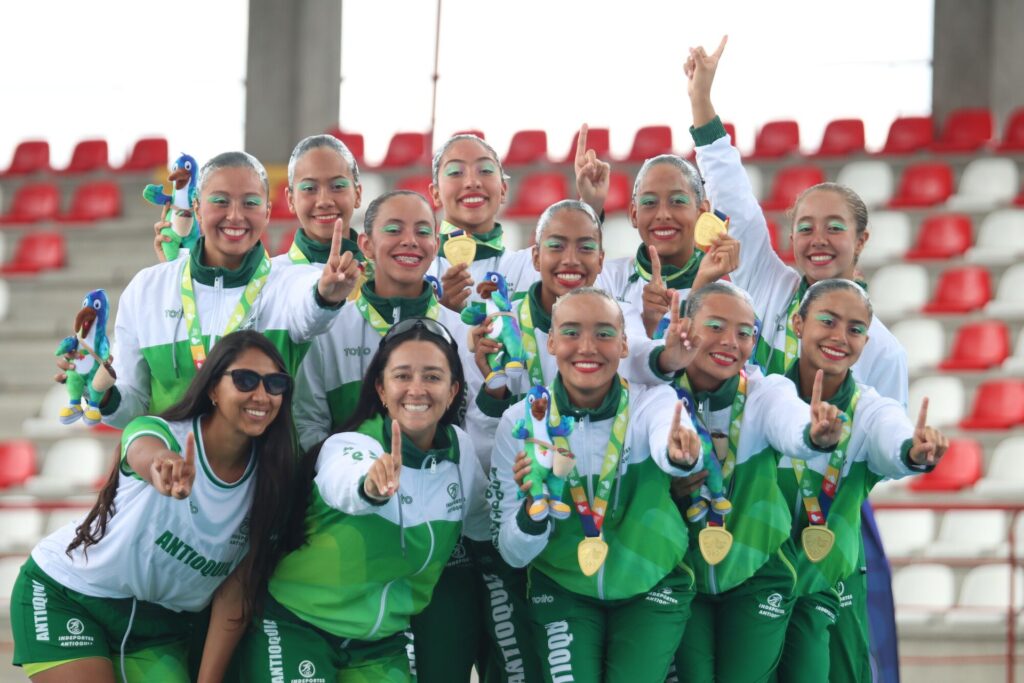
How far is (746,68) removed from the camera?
37.7ft

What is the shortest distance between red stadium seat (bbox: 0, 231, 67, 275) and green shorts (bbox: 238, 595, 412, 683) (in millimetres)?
8026

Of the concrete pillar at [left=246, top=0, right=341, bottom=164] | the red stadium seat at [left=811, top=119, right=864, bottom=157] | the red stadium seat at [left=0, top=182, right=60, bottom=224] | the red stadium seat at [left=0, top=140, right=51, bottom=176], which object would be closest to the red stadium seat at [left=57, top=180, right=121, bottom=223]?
the red stadium seat at [left=0, top=182, right=60, bottom=224]

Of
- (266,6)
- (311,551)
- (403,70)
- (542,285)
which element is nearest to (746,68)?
(403,70)

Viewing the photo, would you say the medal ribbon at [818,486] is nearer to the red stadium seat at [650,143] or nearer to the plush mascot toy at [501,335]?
the plush mascot toy at [501,335]

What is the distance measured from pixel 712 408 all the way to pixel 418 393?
0.82 meters

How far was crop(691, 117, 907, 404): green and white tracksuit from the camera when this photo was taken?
4.54 m

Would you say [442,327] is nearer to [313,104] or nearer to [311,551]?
[311,551]

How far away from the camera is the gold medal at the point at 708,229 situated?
169 inches

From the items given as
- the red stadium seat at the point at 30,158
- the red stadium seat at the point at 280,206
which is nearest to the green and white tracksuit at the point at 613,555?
the red stadium seat at the point at 280,206

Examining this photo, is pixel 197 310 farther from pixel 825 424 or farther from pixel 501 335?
pixel 825 424

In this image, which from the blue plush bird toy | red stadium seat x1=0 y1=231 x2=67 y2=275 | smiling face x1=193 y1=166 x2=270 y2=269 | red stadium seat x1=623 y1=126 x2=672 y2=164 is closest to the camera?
smiling face x1=193 y1=166 x2=270 y2=269

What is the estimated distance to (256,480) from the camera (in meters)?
3.82

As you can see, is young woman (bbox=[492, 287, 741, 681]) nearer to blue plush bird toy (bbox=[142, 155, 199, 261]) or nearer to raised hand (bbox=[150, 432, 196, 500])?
raised hand (bbox=[150, 432, 196, 500])

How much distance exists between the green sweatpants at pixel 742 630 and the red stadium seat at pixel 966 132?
276 inches
